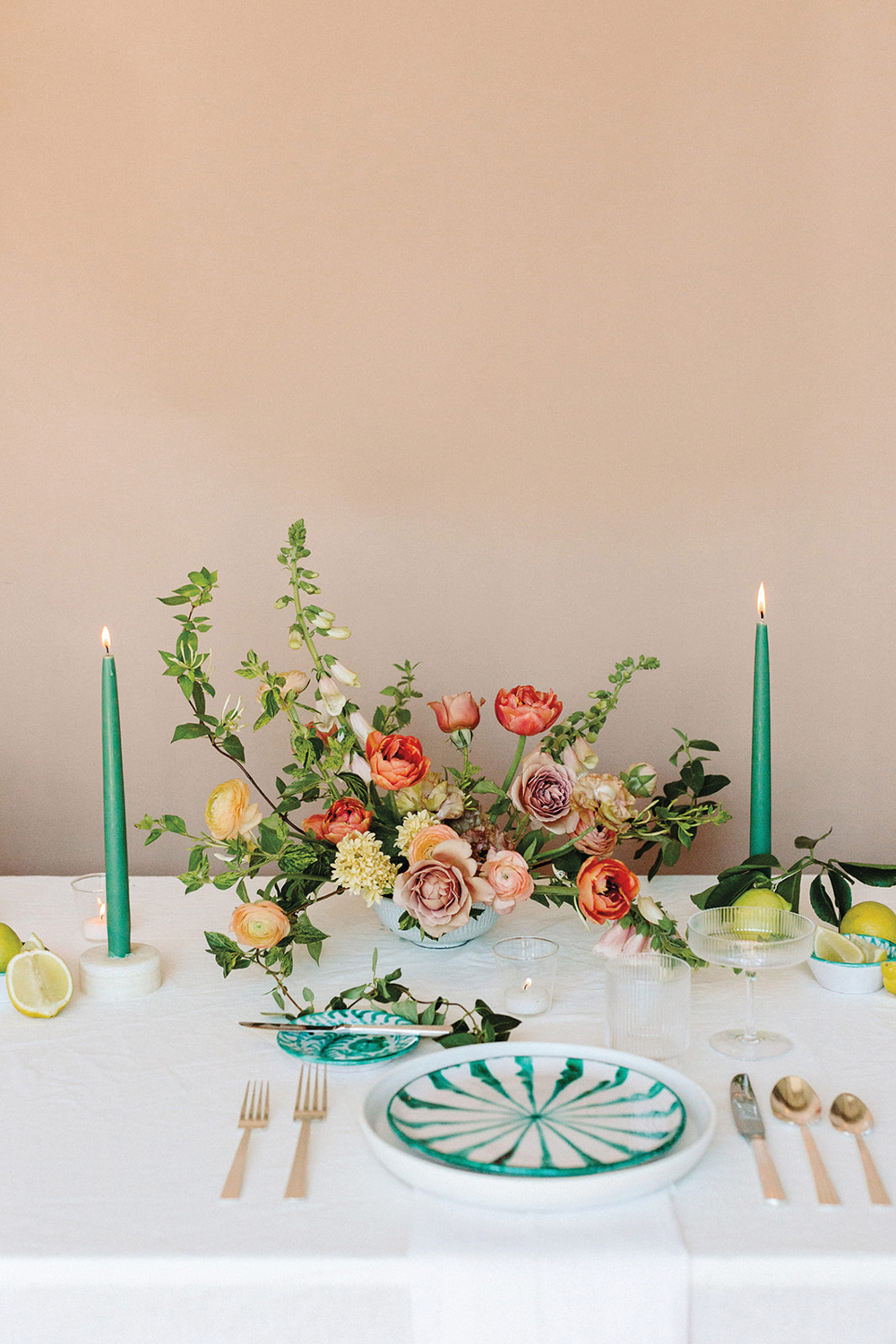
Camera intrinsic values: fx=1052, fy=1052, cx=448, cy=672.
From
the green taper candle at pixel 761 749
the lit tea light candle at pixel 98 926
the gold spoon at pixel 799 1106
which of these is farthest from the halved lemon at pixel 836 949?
the lit tea light candle at pixel 98 926

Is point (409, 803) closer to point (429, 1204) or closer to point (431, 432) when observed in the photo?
point (429, 1204)

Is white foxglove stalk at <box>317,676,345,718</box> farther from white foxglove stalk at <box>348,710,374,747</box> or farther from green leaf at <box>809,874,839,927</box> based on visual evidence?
green leaf at <box>809,874,839,927</box>

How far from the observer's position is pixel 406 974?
1.03m

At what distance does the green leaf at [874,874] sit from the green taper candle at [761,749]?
0.08 m

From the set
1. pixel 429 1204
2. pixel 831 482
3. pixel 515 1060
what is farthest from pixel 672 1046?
pixel 831 482

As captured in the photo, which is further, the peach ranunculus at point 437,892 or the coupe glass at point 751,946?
the peach ranunculus at point 437,892

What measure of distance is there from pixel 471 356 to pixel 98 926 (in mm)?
1077

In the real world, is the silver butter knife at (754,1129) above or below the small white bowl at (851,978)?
below

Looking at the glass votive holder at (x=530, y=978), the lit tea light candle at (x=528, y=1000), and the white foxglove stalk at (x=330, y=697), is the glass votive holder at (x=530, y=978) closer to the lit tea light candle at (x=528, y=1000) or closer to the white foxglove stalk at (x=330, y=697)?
the lit tea light candle at (x=528, y=1000)

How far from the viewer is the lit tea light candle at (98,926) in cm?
111

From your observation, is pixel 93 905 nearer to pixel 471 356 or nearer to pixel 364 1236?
pixel 364 1236

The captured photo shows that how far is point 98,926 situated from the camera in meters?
1.12

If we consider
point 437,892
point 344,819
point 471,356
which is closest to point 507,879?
point 437,892

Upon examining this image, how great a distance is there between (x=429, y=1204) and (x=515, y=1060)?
16cm
